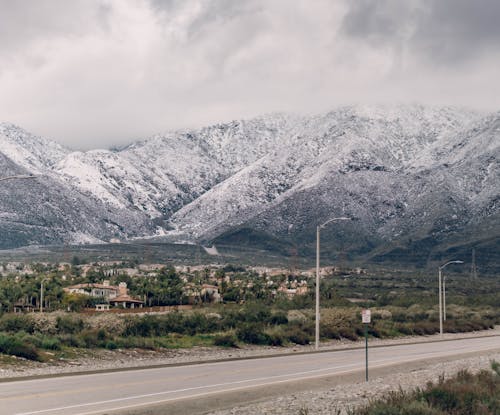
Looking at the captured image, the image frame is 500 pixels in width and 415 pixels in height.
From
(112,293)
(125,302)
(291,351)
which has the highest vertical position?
(112,293)

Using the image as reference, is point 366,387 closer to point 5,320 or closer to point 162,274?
point 5,320

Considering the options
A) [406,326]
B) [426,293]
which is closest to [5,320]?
[406,326]

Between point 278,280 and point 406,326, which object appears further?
point 278,280

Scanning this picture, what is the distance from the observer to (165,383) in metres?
27.3

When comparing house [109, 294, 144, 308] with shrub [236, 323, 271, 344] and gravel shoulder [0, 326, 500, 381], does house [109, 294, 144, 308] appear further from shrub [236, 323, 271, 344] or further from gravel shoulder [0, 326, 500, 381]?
shrub [236, 323, 271, 344]

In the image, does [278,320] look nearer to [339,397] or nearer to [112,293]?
[339,397]

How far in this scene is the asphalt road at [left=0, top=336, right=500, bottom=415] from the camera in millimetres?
21891

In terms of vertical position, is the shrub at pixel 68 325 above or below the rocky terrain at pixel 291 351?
above

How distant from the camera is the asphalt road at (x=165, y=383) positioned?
2189cm

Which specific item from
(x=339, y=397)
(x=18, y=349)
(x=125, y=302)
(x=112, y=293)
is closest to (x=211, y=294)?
(x=112, y=293)

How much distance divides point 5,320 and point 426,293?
7822 cm

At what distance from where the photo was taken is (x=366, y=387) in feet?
85.6

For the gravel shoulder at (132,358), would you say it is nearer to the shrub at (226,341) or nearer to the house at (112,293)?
the shrub at (226,341)

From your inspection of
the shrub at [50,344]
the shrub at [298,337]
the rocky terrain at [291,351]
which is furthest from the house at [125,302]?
the shrub at [50,344]
